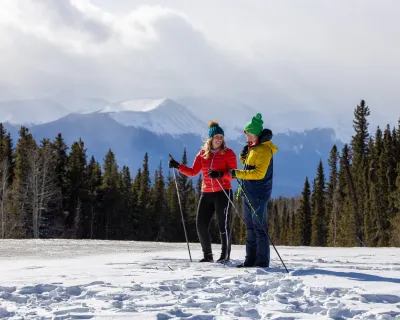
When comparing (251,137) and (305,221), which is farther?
(305,221)

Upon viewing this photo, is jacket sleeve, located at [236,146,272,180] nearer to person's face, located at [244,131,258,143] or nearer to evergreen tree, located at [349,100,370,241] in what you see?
person's face, located at [244,131,258,143]

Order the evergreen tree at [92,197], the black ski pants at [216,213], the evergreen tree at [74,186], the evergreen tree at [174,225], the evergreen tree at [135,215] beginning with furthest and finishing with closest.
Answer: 1. the evergreen tree at [174,225]
2. the evergreen tree at [135,215]
3. the evergreen tree at [92,197]
4. the evergreen tree at [74,186]
5. the black ski pants at [216,213]

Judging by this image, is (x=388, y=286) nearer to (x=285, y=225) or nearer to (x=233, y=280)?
(x=233, y=280)

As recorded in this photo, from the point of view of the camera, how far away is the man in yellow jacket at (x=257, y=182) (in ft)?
24.1

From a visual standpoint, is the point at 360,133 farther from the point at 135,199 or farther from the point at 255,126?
the point at 255,126

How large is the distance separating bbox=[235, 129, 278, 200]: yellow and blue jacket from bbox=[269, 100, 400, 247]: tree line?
128 ft

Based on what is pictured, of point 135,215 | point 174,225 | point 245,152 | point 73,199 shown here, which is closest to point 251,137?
point 245,152

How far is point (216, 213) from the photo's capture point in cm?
838

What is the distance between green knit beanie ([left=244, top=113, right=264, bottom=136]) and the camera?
24.5ft

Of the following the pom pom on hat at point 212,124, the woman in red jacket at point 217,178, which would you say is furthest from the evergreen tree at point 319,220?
the pom pom on hat at point 212,124

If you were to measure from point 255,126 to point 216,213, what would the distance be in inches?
67.8

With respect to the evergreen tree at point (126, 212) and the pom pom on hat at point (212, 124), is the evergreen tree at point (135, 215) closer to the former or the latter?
the evergreen tree at point (126, 212)

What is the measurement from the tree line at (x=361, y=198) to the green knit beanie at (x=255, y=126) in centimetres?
3933

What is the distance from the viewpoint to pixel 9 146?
55.4 m
